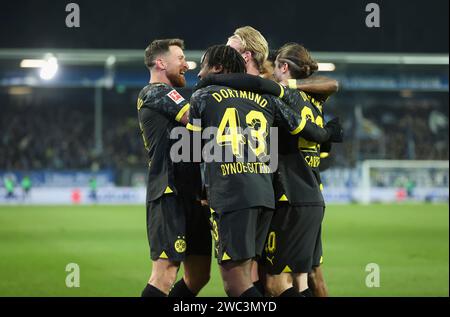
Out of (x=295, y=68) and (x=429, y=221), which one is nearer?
(x=295, y=68)

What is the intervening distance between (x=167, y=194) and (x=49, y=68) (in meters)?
27.2

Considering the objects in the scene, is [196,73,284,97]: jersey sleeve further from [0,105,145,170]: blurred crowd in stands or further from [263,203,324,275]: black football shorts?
[0,105,145,170]: blurred crowd in stands

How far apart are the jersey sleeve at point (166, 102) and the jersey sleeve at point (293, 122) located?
2.18ft

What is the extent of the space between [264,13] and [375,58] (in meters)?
5.42

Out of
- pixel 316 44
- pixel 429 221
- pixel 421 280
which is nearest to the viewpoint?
pixel 421 280

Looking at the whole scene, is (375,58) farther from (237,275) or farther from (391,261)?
(237,275)

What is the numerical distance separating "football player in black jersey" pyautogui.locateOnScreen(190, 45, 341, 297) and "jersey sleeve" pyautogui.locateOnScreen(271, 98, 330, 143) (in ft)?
0.43

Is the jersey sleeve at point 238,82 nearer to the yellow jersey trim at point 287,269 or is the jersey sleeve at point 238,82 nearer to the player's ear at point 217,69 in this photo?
the player's ear at point 217,69

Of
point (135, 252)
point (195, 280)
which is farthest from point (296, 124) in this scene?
point (135, 252)

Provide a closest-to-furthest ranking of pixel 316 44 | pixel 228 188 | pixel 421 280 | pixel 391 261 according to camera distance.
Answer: pixel 228 188 → pixel 421 280 → pixel 391 261 → pixel 316 44

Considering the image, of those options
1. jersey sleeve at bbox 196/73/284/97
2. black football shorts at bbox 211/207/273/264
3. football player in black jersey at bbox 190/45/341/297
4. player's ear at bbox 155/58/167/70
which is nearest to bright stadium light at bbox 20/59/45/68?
player's ear at bbox 155/58/167/70

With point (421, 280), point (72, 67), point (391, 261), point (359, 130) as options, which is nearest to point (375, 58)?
point (359, 130)

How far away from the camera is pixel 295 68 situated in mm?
5188

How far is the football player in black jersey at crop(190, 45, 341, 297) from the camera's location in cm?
439
